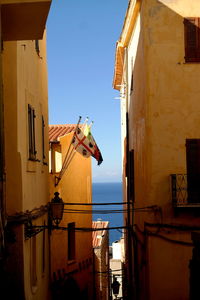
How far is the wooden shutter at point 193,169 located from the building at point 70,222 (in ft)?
16.2

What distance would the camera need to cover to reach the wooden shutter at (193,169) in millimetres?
13258

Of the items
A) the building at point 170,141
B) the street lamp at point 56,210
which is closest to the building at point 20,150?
the street lamp at point 56,210

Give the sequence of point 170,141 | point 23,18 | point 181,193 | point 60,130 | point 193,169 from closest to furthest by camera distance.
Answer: point 23,18 < point 181,193 < point 193,169 < point 170,141 < point 60,130

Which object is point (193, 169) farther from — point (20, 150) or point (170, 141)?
point (20, 150)

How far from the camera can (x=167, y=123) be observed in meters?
13.7

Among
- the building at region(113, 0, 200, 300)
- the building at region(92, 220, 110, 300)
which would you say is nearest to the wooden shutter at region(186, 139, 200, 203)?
the building at region(113, 0, 200, 300)

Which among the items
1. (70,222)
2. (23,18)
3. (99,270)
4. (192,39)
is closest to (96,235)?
(99,270)

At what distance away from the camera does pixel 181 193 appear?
43.5ft

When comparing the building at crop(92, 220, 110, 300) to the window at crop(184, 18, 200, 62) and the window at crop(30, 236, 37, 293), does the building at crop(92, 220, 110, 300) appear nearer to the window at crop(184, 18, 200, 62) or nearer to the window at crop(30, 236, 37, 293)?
the window at crop(30, 236, 37, 293)

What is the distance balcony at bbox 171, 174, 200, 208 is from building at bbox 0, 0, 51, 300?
381cm

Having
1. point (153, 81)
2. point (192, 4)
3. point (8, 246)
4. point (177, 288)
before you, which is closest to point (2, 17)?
point (8, 246)

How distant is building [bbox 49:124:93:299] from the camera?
63.5ft

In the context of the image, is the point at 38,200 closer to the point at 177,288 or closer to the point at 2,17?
the point at 177,288

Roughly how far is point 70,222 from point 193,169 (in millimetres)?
9122
